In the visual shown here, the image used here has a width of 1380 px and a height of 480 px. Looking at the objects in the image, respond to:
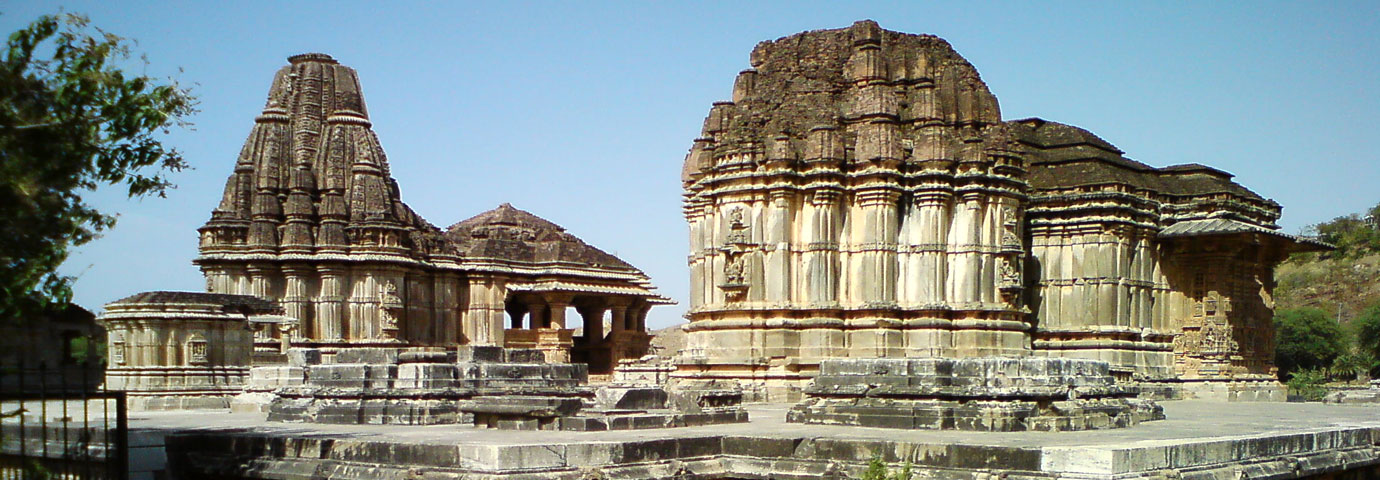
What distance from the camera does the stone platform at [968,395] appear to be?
586 inches

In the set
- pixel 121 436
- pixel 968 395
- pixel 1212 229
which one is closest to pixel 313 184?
pixel 1212 229

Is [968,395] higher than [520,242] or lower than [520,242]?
lower

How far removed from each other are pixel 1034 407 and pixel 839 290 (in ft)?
33.6

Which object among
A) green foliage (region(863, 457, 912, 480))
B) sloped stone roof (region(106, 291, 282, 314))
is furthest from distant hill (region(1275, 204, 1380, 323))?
green foliage (region(863, 457, 912, 480))

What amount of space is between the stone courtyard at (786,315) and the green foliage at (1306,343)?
26.8m

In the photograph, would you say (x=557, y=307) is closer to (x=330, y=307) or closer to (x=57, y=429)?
(x=330, y=307)

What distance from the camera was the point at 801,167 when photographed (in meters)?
25.0

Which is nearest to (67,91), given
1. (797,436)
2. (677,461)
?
(677,461)

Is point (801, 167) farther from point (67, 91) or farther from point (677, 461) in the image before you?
point (67, 91)

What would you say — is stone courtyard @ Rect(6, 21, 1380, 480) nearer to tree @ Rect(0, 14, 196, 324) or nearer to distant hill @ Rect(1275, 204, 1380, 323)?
tree @ Rect(0, 14, 196, 324)

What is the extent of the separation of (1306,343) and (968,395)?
48480 millimetres

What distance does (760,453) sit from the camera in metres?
13.2

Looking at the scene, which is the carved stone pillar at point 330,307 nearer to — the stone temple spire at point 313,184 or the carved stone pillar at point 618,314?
the stone temple spire at point 313,184

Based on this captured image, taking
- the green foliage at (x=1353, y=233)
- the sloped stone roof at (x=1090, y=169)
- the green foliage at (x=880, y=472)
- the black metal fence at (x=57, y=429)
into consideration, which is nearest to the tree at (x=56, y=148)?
the black metal fence at (x=57, y=429)
